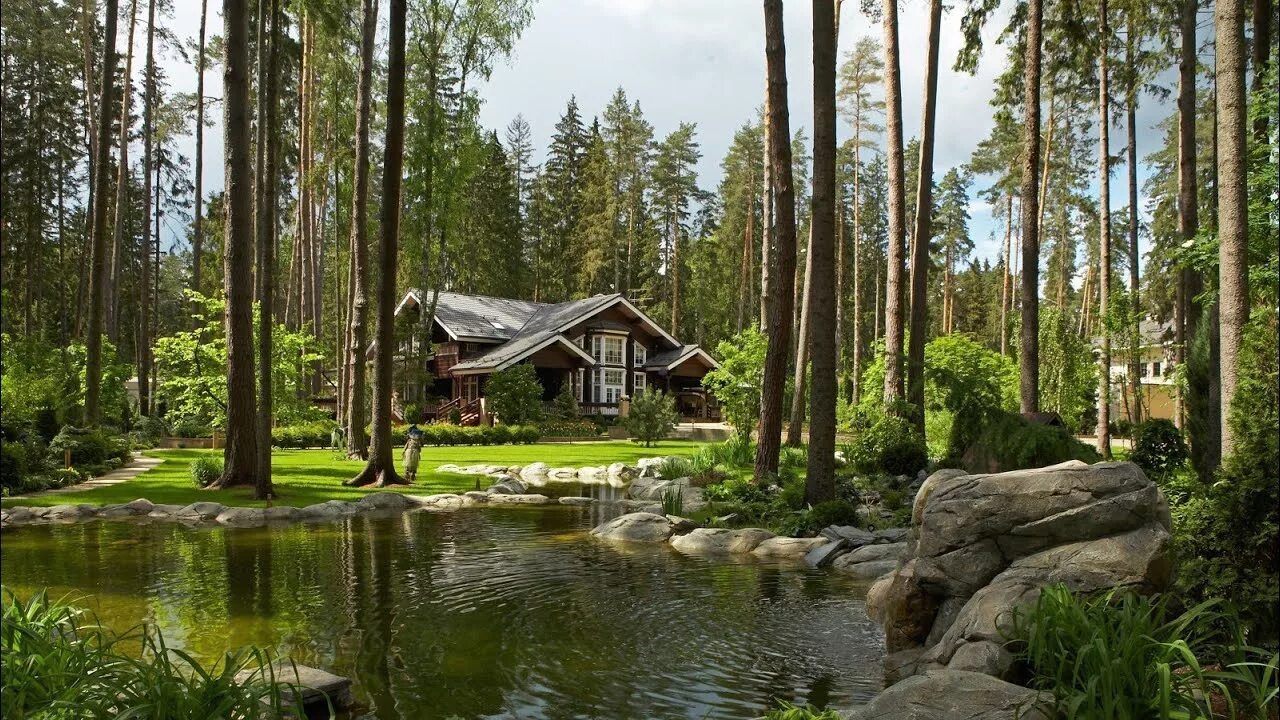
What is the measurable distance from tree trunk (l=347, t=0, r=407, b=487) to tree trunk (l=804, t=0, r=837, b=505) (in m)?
8.57

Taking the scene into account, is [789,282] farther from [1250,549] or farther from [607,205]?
[607,205]

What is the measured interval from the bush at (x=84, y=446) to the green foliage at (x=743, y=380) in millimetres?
15185

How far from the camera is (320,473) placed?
61.2ft

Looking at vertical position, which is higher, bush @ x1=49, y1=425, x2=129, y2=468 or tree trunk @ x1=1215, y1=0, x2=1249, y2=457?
tree trunk @ x1=1215, y1=0, x2=1249, y2=457

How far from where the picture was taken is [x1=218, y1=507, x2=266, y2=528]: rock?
43.3 ft

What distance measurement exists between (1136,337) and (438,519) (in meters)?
19.4

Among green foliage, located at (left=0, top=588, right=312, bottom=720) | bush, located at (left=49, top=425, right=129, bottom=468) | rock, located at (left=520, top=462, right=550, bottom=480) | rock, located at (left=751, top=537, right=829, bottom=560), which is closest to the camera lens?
green foliage, located at (left=0, top=588, right=312, bottom=720)

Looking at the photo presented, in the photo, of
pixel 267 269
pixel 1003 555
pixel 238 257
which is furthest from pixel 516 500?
pixel 1003 555

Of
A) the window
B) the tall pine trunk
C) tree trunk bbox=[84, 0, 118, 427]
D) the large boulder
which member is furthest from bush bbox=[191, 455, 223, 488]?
the window

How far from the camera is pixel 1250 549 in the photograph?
15.9 feet

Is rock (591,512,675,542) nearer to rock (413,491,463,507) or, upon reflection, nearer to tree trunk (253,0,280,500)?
rock (413,491,463,507)

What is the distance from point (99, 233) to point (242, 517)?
10369 mm

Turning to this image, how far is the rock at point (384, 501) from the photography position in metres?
14.9

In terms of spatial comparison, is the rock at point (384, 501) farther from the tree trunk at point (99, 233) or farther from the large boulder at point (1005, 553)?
the large boulder at point (1005, 553)
